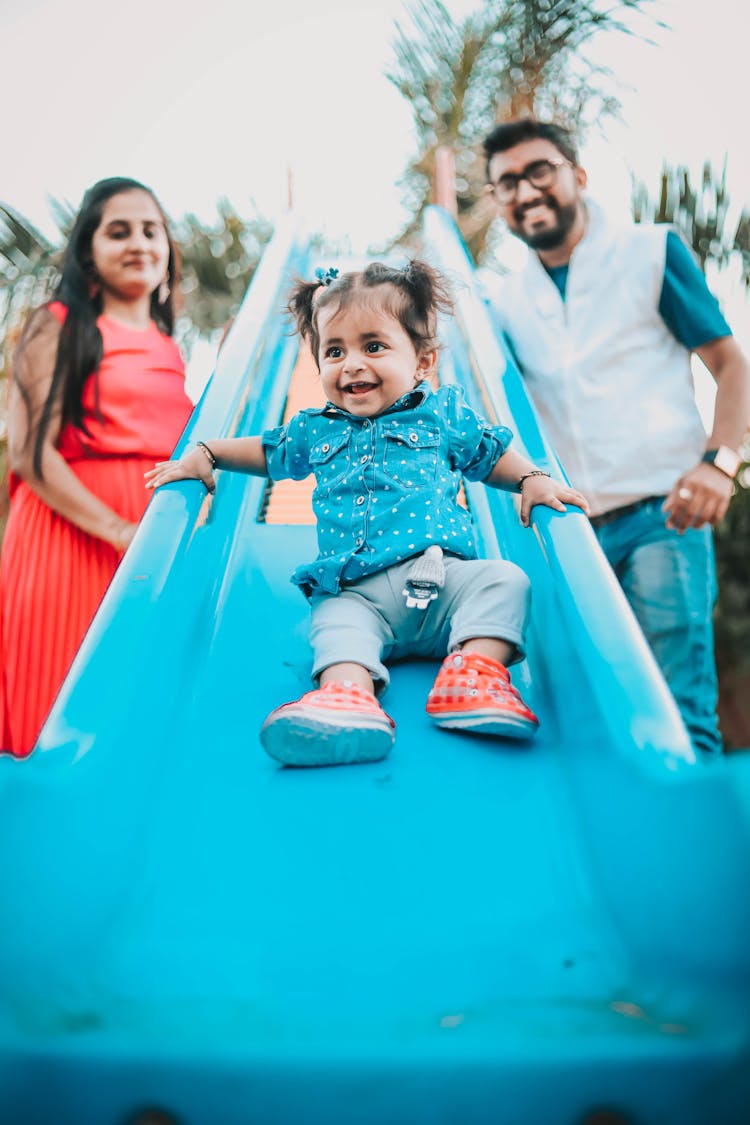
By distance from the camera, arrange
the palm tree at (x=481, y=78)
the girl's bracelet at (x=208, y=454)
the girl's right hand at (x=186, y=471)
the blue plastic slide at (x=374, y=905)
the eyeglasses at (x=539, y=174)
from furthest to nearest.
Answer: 1. the palm tree at (x=481, y=78)
2. the eyeglasses at (x=539, y=174)
3. the girl's bracelet at (x=208, y=454)
4. the girl's right hand at (x=186, y=471)
5. the blue plastic slide at (x=374, y=905)

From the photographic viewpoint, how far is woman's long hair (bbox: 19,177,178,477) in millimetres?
2508

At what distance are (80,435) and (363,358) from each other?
1.00 metres

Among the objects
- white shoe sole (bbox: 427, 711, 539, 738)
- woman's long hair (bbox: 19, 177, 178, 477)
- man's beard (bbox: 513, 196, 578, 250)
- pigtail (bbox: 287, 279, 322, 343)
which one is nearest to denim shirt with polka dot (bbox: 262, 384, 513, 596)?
pigtail (bbox: 287, 279, 322, 343)

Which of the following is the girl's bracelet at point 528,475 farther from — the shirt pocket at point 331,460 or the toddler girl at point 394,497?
the shirt pocket at point 331,460

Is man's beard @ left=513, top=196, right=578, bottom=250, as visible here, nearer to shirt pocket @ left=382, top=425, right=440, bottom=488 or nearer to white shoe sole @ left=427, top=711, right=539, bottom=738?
shirt pocket @ left=382, top=425, right=440, bottom=488

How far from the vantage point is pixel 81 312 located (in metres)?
2.66

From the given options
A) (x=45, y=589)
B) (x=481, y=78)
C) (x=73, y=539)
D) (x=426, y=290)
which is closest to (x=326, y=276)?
(x=426, y=290)

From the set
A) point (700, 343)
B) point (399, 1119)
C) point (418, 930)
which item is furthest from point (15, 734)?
point (700, 343)

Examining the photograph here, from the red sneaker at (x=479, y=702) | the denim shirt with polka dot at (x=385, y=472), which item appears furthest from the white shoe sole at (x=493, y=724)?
the denim shirt with polka dot at (x=385, y=472)

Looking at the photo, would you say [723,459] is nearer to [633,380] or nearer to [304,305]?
[633,380]

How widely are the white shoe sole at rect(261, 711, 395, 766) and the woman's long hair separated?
1.40 m

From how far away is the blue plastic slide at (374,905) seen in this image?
809 mm

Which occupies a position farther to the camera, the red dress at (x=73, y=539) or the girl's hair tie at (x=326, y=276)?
the red dress at (x=73, y=539)

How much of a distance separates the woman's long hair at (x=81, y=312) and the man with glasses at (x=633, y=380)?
113 centimetres
